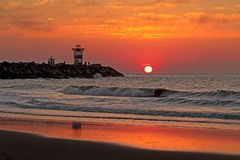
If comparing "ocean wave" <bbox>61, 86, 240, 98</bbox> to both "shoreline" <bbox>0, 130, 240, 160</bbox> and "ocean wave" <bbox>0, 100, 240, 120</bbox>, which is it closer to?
"ocean wave" <bbox>0, 100, 240, 120</bbox>

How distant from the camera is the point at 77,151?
9.29m

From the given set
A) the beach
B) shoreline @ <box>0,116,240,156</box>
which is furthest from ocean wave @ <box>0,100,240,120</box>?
shoreline @ <box>0,116,240,156</box>

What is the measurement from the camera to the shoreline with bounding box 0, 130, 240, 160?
8711 millimetres

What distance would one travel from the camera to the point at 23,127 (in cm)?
1377

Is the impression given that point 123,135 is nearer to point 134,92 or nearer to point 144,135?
point 144,135

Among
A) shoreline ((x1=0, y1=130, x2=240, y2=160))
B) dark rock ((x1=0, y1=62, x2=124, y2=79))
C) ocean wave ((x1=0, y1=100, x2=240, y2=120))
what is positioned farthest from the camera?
dark rock ((x1=0, y1=62, x2=124, y2=79))

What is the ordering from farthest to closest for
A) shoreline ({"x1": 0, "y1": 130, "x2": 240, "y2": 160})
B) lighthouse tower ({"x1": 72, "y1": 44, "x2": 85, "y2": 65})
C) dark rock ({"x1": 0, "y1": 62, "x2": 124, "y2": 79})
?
lighthouse tower ({"x1": 72, "y1": 44, "x2": 85, "y2": 65}), dark rock ({"x1": 0, "y1": 62, "x2": 124, "y2": 79}), shoreline ({"x1": 0, "y1": 130, "x2": 240, "y2": 160})

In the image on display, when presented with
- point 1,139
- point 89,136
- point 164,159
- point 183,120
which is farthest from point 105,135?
point 183,120

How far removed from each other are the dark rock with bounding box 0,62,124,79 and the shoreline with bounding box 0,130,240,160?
60.1m

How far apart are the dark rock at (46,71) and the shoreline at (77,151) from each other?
197ft

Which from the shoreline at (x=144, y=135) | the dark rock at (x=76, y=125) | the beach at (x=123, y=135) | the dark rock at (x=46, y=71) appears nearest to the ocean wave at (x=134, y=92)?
the beach at (x=123, y=135)

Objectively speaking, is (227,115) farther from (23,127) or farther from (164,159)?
(164,159)

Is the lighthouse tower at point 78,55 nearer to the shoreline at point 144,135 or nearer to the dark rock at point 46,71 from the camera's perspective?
the dark rock at point 46,71

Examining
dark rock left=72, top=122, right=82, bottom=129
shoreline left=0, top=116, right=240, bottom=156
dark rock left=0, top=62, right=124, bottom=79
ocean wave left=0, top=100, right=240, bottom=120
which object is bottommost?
shoreline left=0, top=116, right=240, bottom=156
